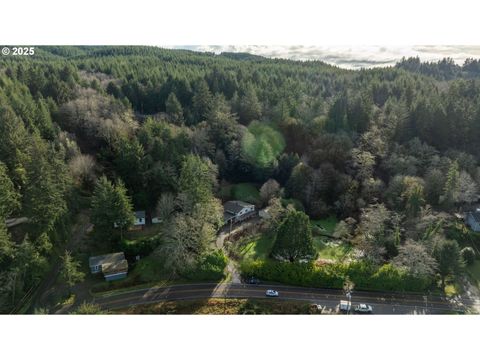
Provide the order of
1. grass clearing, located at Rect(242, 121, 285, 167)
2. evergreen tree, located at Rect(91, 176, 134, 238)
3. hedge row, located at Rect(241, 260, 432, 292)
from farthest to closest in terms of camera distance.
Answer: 1. grass clearing, located at Rect(242, 121, 285, 167)
2. evergreen tree, located at Rect(91, 176, 134, 238)
3. hedge row, located at Rect(241, 260, 432, 292)

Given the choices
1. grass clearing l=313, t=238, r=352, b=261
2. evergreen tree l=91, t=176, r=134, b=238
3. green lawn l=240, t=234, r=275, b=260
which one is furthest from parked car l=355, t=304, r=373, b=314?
evergreen tree l=91, t=176, r=134, b=238

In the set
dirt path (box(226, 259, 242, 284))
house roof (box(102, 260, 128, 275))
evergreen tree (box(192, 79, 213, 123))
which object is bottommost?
dirt path (box(226, 259, 242, 284))

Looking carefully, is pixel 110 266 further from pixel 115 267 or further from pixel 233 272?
pixel 233 272

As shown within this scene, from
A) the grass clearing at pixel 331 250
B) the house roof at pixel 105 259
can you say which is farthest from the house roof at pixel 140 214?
the grass clearing at pixel 331 250

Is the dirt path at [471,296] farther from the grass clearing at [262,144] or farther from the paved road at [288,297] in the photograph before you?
the grass clearing at [262,144]

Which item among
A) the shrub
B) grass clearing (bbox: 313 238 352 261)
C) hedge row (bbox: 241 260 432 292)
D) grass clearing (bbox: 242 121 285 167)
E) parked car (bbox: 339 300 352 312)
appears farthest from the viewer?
grass clearing (bbox: 242 121 285 167)

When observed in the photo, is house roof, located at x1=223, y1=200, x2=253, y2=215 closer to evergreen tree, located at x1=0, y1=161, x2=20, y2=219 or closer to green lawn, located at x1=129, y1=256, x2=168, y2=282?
green lawn, located at x1=129, y1=256, x2=168, y2=282

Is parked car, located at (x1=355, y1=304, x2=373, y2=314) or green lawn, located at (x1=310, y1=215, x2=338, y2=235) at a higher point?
green lawn, located at (x1=310, y1=215, x2=338, y2=235)
